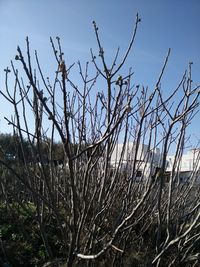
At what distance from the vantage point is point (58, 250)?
13.2ft

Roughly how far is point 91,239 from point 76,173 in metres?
0.65

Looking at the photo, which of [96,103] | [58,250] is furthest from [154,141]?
[58,250]

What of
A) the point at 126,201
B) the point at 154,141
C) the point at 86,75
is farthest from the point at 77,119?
the point at 126,201

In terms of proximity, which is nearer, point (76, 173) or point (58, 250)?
point (76, 173)

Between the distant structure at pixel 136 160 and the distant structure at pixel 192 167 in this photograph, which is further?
the distant structure at pixel 192 167

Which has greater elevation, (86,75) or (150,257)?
(86,75)

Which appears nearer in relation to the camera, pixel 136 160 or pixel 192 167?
pixel 136 160

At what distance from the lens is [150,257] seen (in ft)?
11.0

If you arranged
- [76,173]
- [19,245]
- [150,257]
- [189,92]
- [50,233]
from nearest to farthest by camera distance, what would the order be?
[189,92] < [76,173] < [150,257] < [19,245] < [50,233]

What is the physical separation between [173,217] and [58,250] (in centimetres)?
162

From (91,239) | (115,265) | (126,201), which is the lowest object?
(115,265)

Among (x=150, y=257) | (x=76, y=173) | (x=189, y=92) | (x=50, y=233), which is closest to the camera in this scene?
(x=189, y=92)

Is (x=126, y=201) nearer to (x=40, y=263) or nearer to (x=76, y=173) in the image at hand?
(x=76, y=173)

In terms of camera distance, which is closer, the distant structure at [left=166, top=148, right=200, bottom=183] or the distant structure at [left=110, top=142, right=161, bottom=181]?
the distant structure at [left=110, top=142, right=161, bottom=181]
